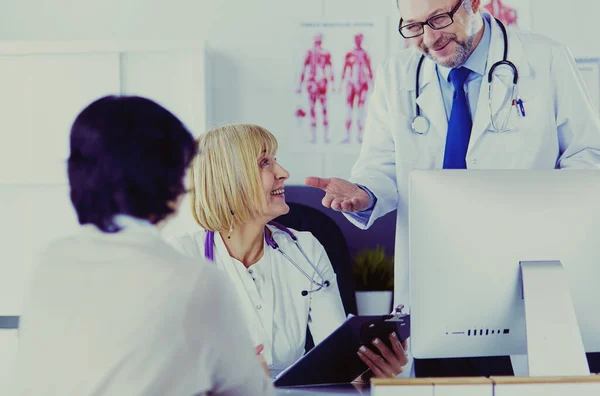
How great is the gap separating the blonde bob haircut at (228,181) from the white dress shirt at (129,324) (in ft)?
3.06

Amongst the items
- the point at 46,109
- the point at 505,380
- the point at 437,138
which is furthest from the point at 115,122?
the point at 46,109

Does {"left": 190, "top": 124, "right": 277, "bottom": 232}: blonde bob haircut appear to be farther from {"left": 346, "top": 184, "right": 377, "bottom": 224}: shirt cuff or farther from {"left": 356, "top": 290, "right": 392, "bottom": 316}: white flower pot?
{"left": 356, "top": 290, "right": 392, "bottom": 316}: white flower pot

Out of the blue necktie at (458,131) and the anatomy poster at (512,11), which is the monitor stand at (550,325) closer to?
the blue necktie at (458,131)

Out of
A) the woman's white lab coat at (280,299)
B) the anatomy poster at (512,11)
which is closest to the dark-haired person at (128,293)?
the woman's white lab coat at (280,299)

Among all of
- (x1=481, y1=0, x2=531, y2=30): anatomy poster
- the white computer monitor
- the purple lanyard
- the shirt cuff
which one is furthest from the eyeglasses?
(x1=481, y1=0, x2=531, y2=30): anatomy poster

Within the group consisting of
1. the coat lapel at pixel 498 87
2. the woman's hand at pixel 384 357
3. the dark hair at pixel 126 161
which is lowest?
the woman's hand at pixel 384 357

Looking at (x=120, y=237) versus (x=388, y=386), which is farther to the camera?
(x=388, y=386)

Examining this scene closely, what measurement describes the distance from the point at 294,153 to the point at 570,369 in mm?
1938

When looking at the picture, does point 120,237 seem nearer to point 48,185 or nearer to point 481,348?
point 481,348

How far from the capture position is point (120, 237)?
1007 millimetres

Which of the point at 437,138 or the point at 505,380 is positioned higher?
the point at 437,138

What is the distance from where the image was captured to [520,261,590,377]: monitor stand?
1230 mm

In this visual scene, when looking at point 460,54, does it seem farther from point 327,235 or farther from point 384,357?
point 384,357

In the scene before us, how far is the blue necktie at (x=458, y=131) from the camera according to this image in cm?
200
